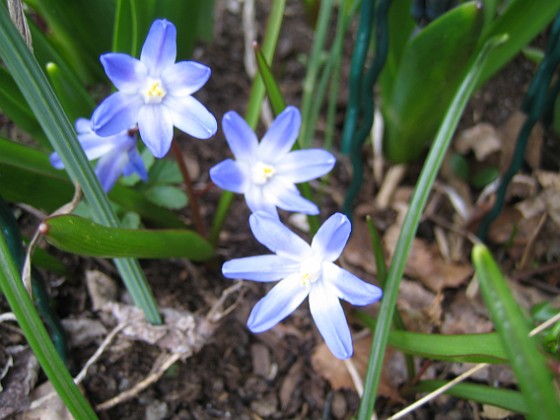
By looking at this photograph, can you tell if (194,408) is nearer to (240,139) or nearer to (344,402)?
(344,402)

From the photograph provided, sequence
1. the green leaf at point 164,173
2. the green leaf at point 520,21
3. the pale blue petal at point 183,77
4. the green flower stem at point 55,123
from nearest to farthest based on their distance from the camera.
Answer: the green flower stem at point 55,123 < the pale blue petal at point 183,77 < the green leaf at point 520,21 < the green leaf at point 164,173

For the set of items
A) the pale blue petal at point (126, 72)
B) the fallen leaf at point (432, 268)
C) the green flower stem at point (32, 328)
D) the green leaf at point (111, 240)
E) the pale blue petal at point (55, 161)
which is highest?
the pale blue petal at point (126, 72)

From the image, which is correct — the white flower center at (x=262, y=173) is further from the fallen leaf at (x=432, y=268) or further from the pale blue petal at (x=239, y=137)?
the fallen leaf at (x=432, y=268)

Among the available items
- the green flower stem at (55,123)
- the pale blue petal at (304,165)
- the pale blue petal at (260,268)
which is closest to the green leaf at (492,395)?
the pale blue petal at (260,268)

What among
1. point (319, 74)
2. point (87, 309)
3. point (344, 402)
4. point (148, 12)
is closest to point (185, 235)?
point (87, 309)

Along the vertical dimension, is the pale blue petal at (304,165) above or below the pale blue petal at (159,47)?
below

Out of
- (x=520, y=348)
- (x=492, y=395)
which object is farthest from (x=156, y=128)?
(x=492, y=395)

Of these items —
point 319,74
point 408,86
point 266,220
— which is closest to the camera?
point 266,220
